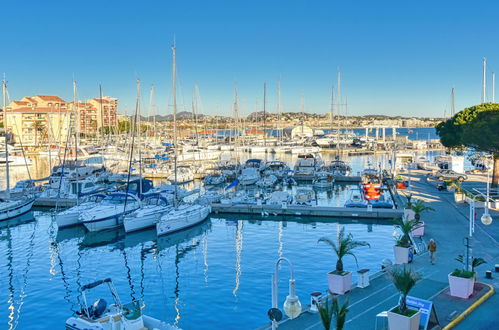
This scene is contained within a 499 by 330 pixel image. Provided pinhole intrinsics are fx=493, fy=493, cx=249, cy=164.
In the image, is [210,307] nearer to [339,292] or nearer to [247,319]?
[247,319]

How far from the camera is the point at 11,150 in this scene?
10625 centimetres

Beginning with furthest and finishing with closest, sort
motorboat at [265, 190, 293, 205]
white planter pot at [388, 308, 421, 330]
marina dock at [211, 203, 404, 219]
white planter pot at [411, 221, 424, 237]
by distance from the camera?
motorboat at [265, 190, 293, 205], marina dock at [211, 203, 404, 219], white planter pot at [411, 221, 424, 237], white planter pot at [388, 308, 421, 330]

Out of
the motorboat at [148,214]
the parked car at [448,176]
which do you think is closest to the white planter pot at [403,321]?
the motorboat at [148,214]

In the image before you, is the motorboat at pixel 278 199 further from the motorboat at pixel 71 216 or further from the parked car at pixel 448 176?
the parked car at pixel 448 176

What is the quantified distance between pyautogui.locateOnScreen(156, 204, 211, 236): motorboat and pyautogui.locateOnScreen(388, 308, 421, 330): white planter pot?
75.5ft

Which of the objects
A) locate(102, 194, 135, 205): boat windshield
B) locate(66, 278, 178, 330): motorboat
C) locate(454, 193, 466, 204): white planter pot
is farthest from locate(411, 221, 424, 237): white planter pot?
locate(102, 194, 135, 205): boat windshield

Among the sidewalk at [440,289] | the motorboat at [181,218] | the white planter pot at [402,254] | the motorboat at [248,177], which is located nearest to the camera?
the sidewalk at [440,289]

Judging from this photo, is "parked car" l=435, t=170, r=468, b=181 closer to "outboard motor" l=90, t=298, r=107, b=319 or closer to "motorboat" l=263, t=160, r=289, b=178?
"motorboat" l=263, t=160, r=289, b=178

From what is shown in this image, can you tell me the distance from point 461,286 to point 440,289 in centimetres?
152

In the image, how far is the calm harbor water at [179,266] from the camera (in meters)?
20.9

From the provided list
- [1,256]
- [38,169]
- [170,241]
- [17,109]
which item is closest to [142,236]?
[170,241]

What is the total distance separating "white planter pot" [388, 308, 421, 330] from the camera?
13.5m

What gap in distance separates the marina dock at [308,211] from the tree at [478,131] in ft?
29.5

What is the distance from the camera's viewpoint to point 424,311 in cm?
1409
